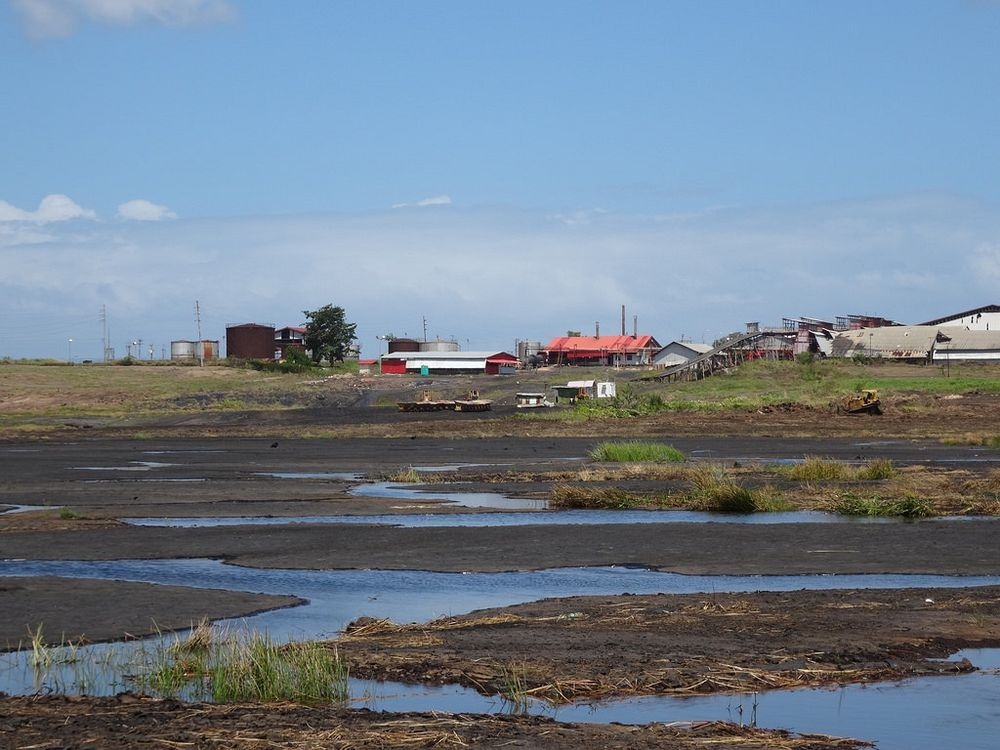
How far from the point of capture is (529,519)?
25.5 meters

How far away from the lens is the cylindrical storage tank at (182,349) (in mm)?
140625

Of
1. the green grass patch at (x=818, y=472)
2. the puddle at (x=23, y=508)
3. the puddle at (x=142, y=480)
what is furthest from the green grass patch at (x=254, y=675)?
the puddle at (x=142, y=480)

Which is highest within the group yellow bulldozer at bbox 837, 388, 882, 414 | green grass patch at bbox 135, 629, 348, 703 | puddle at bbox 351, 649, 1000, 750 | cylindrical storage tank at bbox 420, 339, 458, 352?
cylindrical storage tank at bbox 420, 339, 458, 352

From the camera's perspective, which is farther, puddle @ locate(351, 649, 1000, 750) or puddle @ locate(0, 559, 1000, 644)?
puddle @ locate(0, 559, 1000, 644)

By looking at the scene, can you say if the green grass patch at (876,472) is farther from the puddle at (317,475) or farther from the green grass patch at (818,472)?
the puddle at (317,475)

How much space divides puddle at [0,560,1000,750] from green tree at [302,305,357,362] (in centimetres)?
12233

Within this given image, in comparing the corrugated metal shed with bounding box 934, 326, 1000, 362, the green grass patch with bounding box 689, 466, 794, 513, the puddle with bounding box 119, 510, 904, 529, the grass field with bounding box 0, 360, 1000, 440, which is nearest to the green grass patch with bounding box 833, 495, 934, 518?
the puddle with bounding box 119, 510, 904, 529

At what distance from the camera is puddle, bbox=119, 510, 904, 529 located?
965 inches

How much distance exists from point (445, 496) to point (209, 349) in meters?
111

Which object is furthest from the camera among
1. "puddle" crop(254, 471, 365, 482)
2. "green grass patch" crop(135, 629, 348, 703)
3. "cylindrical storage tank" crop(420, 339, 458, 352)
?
"cylindrical storage tank" crop(420, 339, 458, 352)

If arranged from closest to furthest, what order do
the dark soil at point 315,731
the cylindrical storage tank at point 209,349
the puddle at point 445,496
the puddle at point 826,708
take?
the dark soil at point 315,731, the puddle at point 826,708, the puddle at point 445,496, the cylindrical storage tank at point 209,349

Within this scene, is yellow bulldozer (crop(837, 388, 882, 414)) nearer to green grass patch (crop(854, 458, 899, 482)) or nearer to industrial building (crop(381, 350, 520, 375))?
green grass patch (crop(854, 458, 899, 482))

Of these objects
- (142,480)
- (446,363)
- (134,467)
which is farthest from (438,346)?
(142,480)

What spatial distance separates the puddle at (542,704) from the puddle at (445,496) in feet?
30.7
